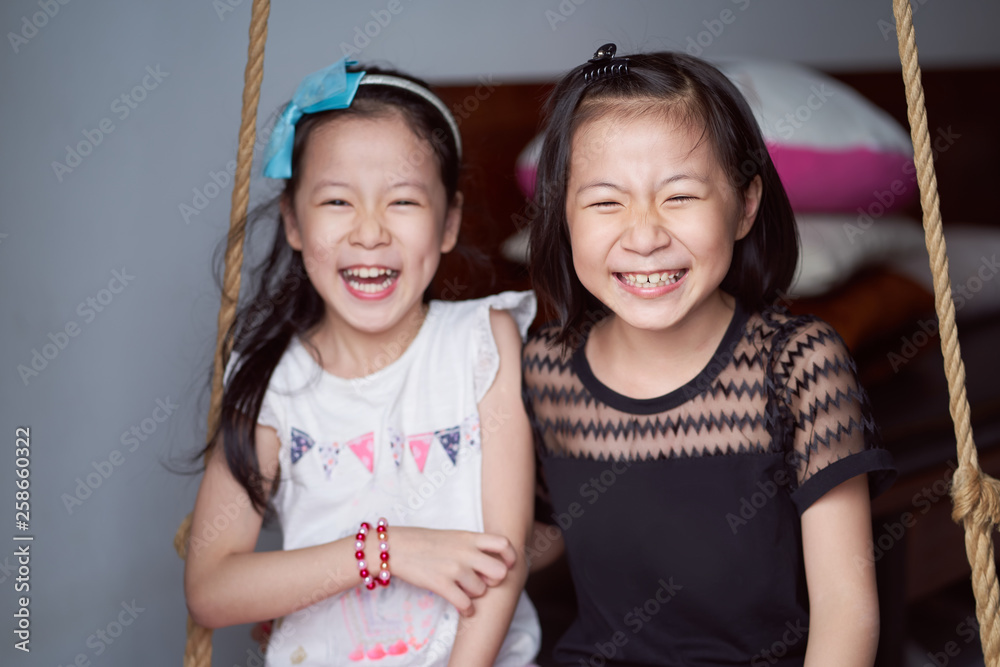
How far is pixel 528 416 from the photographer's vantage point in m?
1.29

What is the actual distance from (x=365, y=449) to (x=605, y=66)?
1.94 feet

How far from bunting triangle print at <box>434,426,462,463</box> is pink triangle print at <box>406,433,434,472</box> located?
0.7 inches

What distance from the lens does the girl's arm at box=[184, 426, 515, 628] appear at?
118cm

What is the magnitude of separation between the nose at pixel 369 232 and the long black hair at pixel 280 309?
0.14 m

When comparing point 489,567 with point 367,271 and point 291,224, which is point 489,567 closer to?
point 367,271

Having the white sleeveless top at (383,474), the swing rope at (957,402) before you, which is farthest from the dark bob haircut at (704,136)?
the swing rope at (957,402)

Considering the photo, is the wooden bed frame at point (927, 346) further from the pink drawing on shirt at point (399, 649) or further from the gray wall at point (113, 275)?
the gray wall at point (113, 275)

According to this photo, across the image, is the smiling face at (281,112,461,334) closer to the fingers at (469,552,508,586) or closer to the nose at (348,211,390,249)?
the nose at (348,211,390,249)

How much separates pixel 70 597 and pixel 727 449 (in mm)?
1133

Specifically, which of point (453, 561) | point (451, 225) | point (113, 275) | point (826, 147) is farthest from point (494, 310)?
point (826, 147)

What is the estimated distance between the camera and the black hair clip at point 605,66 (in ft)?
3.71

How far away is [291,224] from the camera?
1.35 m

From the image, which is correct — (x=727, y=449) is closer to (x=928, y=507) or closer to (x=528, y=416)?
(x=528, y=416)

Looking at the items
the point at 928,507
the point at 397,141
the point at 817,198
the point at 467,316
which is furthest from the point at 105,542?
the point at 817,198
